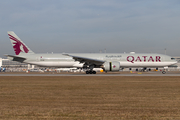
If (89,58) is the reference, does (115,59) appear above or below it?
below

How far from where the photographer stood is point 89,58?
38.5 meters

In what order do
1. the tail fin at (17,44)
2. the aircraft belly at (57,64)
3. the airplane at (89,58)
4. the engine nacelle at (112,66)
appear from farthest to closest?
the tail fin at (17,44) < the aircraft belly at (57,64) < the airplane at (89,58) < the engine nacelle at (112,66)

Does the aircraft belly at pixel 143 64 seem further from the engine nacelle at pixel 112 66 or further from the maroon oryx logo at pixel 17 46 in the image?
the maroon oryx logo at pixel 17 46

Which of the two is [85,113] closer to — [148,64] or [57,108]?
[57,108]

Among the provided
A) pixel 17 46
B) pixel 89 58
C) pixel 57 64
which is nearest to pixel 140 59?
pixel 89 58

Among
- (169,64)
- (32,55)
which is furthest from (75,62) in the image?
(169,64)

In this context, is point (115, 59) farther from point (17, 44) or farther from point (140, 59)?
point (17, 44)

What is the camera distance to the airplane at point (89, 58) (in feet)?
127

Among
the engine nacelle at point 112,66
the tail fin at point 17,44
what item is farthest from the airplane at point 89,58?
the engine nacelle at point 112,66

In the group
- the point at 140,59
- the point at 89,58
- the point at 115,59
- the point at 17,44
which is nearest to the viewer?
the point at 89,58

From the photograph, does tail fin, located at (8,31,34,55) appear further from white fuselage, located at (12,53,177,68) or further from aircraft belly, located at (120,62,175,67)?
aircraft belly, located at (120,62,175,67)

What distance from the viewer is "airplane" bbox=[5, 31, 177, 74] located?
1528 inches

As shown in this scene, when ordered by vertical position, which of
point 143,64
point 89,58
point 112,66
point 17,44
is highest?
point 17,44

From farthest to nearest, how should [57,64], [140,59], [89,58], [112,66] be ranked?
[57,64] < [140,59] < [89,58] < [112,66]
